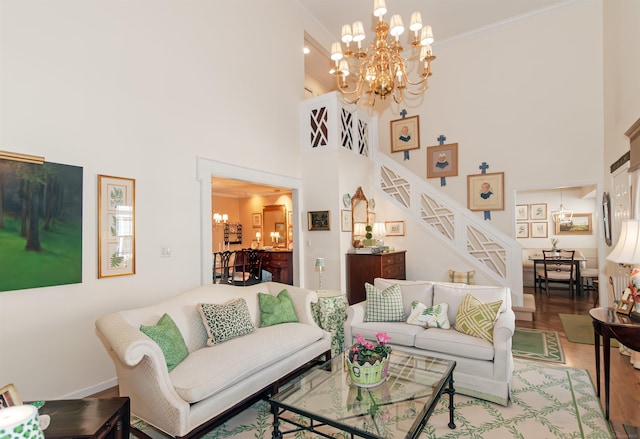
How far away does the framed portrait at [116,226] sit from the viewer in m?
3.19

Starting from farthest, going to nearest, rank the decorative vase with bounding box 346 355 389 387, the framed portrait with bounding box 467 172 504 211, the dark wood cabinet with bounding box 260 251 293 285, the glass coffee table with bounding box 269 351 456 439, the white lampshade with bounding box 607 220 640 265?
the dark wood cabinet with bounding box 260 251 293 285 → the framed portrait with bounding box 467 172 504 211 → the white lampshade with bounding box 607 220 640 265 → the decorative vase with bounding box 346 355 389 387 → the glass coffee table with bounding box 269 351 456 439

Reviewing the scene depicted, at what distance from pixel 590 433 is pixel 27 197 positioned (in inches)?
184

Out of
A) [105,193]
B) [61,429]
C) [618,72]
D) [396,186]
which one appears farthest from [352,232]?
[61,429]

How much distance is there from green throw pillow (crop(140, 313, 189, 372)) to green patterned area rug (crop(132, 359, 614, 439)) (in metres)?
0.57

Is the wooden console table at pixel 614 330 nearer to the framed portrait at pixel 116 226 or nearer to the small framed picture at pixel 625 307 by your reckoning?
the small framed picture at pixel 625 307

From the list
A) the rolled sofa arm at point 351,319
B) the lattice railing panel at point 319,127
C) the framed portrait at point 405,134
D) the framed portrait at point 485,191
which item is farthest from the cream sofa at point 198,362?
the framed portrait at point 405,134

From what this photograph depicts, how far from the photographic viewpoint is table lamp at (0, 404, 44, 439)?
106cm

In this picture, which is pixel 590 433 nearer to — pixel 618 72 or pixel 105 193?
pixel 105 193

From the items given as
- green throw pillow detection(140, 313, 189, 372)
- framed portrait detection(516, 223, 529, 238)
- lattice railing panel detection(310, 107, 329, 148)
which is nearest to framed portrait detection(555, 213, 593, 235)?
framed portrait detection(516, 223, 529, 238)

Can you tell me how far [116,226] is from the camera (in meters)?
3.29

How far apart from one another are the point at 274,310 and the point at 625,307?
10.2 feet

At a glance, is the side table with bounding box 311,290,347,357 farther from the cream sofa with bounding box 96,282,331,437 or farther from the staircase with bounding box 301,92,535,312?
the staircase with bounding box 301,92,535,312

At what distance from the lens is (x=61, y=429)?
1.64m

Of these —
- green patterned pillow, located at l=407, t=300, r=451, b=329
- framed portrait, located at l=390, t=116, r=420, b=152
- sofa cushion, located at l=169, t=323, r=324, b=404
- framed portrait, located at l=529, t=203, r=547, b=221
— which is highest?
framed portrait, located at l=390, t=116, r=420, b=152
